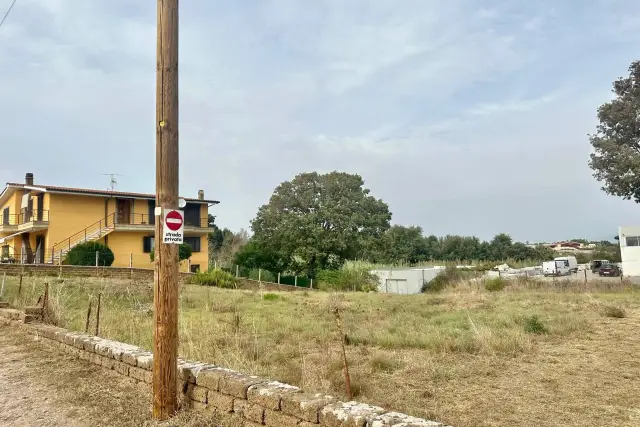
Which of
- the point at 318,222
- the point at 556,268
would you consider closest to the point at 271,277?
the point at 318,222

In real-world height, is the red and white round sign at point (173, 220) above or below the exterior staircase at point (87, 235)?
below

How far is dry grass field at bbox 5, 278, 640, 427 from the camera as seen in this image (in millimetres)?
5336

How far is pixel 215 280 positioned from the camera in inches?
992

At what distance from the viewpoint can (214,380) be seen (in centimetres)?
446

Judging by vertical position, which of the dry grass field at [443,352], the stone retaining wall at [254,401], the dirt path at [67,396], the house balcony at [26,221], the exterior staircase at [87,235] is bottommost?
the dry grass field at [443,352]

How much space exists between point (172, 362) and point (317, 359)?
3719 millimetres

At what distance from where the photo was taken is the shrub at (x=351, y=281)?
2989 centimetres

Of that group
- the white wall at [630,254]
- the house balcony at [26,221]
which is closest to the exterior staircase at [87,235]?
the house balcony at [26,221]

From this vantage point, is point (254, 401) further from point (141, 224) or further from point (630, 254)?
point (630, 254)

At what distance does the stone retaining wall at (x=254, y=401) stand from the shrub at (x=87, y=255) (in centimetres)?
2278

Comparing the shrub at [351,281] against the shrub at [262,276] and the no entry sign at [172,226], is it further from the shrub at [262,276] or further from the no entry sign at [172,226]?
the no entry sign at [172,226]

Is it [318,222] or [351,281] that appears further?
[318,222]

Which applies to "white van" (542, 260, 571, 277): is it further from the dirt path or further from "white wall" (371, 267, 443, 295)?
the dirt path

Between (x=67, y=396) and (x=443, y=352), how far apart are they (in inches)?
222
